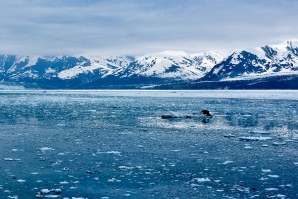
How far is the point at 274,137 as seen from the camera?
35.3 meters

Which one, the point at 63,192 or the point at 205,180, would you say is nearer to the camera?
Answer: the point at 63,192

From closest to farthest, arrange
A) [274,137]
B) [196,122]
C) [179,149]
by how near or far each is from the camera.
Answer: [179,149], [274,137], [196,122]

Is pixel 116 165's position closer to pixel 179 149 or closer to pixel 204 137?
pixel 179 149

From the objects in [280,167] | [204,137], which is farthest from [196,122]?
[280,167]

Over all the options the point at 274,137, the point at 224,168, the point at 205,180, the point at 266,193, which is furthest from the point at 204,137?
the point at 266,193

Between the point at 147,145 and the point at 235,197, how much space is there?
13431 millimetres

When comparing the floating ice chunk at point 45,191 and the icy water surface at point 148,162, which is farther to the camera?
the icy water surface at point 148,162

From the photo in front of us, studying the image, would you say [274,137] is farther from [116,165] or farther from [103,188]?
[103,188]

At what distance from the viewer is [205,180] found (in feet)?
68.8

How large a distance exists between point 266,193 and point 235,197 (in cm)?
156

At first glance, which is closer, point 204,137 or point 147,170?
point 147,170

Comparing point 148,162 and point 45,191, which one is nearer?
point 45,191

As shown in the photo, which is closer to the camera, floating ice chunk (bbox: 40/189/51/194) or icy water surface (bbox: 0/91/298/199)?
floating ice chunk (bbox: 40/189/51/194)

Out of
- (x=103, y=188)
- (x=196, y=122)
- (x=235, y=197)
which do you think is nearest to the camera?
(x=235, y=197)
